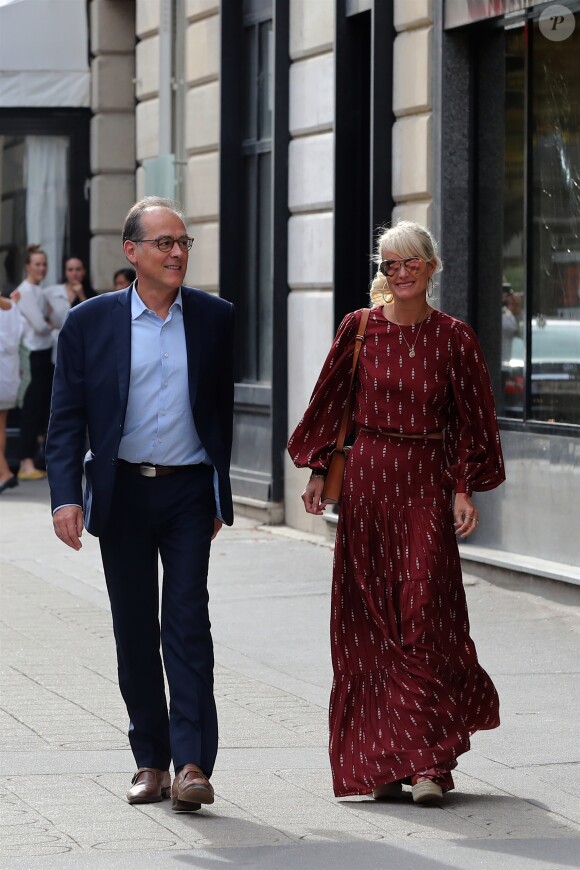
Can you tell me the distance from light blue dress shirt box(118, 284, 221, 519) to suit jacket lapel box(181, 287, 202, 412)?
0.11 feet

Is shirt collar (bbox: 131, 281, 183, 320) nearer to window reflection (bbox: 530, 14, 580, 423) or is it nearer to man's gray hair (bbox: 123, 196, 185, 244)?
man's gray hair (bbox: 123, 196, 185, 244)

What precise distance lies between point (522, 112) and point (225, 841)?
6.07 metres

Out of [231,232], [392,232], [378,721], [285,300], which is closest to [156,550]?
[378,721]

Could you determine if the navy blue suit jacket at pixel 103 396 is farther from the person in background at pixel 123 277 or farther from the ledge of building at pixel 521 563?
the person in background at pixel 123 277

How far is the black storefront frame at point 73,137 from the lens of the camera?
720 inches

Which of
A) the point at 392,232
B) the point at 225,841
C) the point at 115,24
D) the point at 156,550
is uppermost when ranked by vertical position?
the point at 115,24

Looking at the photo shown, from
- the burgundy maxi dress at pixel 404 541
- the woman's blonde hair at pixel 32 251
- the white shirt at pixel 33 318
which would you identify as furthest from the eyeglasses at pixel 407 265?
the woman's blonde hair at pixel 32 251

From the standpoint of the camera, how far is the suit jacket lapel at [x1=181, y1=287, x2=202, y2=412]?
222 inches

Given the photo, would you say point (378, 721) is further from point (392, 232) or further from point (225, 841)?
point (392, 232)

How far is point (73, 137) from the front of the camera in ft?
60.1

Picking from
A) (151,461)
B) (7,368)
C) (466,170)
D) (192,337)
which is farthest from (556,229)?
(7,368)

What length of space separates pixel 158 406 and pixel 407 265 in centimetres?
88

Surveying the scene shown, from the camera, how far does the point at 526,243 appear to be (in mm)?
10352

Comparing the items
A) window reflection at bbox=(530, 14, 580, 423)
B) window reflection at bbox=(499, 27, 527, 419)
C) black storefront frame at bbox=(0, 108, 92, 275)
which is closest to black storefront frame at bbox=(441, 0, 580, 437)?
window reflection at bbox=(499, 27, 527, 419)
